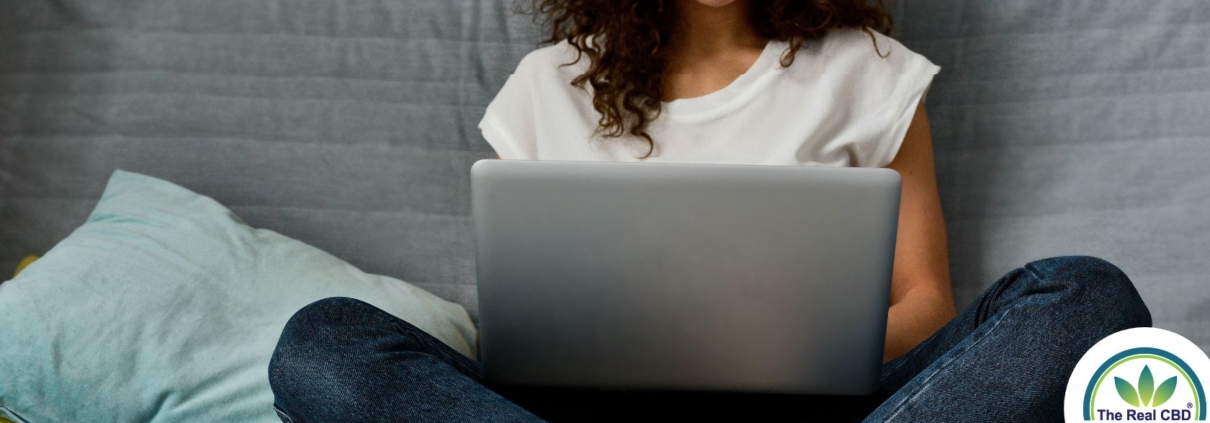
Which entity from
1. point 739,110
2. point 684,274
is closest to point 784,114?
point 739,110

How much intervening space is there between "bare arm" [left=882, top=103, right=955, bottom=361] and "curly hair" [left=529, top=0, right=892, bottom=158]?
17 centimetres

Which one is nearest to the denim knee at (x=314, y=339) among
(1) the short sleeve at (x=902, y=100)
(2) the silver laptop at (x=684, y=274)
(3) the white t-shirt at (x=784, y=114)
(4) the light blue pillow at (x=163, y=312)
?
(2) the silver laptop at (x=684, y=274)

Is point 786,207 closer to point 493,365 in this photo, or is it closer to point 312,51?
point 493,365

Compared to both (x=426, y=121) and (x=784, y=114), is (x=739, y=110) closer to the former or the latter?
(x=784, y=114)

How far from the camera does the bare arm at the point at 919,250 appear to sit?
124 cm

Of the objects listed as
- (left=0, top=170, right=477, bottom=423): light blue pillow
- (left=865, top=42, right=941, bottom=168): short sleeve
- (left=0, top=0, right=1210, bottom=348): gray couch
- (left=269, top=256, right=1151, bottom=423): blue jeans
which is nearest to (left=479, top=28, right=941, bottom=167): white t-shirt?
(left=865, top=42, right=941, bottom=168): short sleeve

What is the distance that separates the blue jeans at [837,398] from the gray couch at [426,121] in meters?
0.60

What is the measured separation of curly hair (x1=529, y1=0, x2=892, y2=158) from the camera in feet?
4.58

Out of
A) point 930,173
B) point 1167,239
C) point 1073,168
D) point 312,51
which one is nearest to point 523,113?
point 312,51

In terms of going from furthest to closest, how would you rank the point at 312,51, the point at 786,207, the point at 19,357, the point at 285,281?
the point at 312,51 < the point at 285,281 < the point at 19,357 < the point at 786,207

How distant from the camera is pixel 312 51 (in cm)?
156

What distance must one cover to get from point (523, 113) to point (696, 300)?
2.31ft

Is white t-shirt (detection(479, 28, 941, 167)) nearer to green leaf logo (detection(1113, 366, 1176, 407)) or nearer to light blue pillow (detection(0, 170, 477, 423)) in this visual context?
light blue pillow (detection(0, 170, 477, 423))

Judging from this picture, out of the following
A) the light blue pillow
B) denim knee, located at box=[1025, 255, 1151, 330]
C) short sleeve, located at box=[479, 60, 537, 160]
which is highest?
denim knee, located at box=[1025, 255, 1151, 330]
